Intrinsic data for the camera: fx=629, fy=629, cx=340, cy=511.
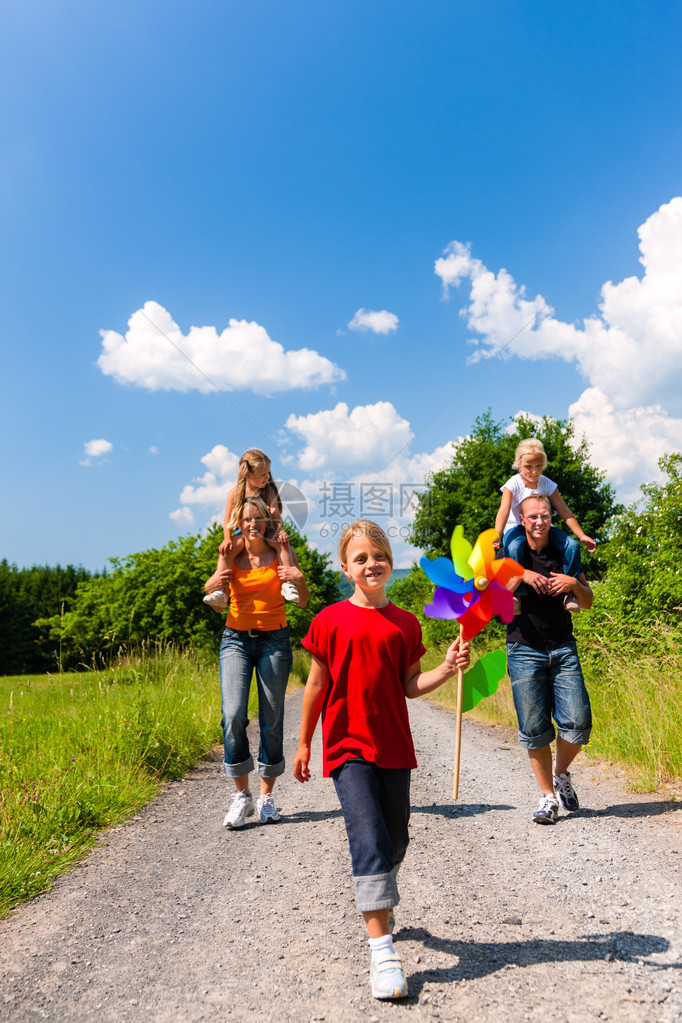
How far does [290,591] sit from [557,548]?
180 centimetres

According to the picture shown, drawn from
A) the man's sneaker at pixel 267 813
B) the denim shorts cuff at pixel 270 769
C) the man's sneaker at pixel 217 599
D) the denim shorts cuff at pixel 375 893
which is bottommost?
the man's sneaker at pixel 267 813

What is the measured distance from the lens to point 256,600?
13.7 ft

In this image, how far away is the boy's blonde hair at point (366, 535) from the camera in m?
2.62

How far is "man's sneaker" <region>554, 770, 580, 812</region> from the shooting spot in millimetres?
4008

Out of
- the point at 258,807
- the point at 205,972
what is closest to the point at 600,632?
the point at 258,807

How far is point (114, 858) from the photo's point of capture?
3486mm

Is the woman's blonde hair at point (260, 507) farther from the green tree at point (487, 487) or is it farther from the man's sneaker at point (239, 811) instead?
the green tree at point (487, 487)

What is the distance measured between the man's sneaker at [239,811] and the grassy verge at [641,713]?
106 inches

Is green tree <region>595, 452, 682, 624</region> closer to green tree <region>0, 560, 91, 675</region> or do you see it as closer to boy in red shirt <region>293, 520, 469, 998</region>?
boy in red shirt <region>293, 520, 469, 998</region>

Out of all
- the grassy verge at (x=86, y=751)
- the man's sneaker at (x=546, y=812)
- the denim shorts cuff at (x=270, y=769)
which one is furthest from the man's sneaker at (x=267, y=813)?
the man's sneaker at (x=546, y=812)

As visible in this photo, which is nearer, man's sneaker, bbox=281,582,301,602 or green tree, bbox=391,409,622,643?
man's sneaker, bbox=281,582,301,602

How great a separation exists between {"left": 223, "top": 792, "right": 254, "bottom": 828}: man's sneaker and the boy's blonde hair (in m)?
2.24

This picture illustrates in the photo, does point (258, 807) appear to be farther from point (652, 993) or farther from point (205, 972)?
point (652, 993)

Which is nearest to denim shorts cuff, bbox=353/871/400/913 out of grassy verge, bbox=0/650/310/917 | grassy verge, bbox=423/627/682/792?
grassy verge, bbox=0/650/310/917
